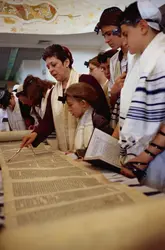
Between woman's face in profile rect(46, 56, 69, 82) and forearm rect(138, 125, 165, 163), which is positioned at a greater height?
woman's face in profile rect(46, 56, 69, 82)

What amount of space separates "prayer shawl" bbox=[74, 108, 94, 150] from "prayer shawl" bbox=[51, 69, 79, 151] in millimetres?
154

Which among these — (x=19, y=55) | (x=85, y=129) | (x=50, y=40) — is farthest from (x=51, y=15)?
(x=19, y=55)

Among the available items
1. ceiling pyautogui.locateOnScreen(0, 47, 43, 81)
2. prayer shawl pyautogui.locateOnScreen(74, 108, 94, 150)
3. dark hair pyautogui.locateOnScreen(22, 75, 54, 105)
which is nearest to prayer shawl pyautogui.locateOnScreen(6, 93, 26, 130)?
dark hair pyautogui.locateOnScreen(22, 75, 54, 105)

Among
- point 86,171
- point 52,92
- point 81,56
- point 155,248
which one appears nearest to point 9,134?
point 52,92

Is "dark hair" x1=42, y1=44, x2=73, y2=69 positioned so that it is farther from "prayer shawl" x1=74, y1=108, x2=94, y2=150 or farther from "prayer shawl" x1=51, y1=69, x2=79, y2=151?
"prayer shawl" x1=74, y1=108, x2=94, y2=150

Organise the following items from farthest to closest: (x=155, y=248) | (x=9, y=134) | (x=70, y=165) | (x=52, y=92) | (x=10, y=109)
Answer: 1. (x=10, y=109)
2. (x=9, y=134)
3. (x=52, y=92)
4. (x=70, y=165)
5. (x=155, y=248)

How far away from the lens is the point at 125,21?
3.42 ft

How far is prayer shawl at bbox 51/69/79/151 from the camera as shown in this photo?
1.80 metres

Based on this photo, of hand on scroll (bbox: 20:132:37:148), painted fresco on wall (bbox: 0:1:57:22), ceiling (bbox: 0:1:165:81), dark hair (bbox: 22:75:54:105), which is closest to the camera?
hand on scroll (bbox: 20:132:37:148)

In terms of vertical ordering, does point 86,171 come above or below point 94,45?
below

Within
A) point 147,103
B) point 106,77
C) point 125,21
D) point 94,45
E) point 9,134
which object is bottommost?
point 9,134

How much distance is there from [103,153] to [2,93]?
2130 millimetres

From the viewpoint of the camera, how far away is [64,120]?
1.82 meters

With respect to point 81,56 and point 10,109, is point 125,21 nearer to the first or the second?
point 10,109
